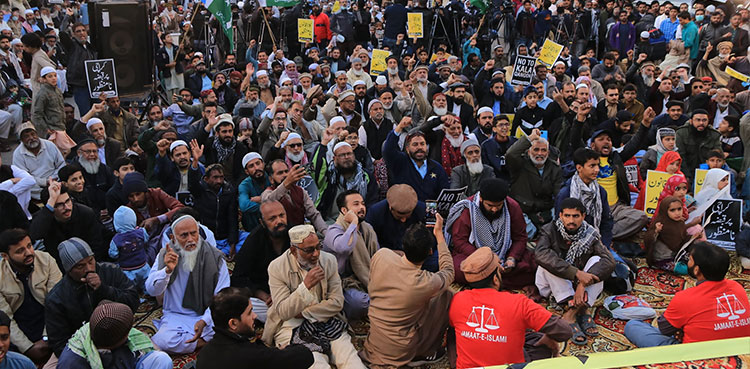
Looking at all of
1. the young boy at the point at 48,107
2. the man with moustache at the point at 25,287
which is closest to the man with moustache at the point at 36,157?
the young boy at the point at 48,107

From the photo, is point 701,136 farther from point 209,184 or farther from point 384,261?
point 209,184

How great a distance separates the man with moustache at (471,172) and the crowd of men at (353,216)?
22 millimetres

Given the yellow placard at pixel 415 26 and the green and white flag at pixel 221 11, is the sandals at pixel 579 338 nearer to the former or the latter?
the green and white flag at pixel 221 11

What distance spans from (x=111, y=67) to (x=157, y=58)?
10.8ft

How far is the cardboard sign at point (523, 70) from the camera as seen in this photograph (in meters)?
9.41

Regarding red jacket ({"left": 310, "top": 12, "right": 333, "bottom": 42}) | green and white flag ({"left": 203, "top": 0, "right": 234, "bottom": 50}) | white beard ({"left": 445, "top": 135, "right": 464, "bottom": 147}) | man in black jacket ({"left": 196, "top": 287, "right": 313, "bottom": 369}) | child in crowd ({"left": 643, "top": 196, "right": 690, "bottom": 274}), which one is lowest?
child in crowd ({"left": 643, "top": 196, "right": 690, "bottom": 274})

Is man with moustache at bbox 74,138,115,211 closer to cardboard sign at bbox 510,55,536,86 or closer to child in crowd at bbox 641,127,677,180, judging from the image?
child in crowd at bbox 641,127,677,180

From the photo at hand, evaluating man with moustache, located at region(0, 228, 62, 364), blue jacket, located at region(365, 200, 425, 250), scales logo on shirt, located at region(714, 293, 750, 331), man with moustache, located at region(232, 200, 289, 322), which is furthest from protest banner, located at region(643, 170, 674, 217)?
man with moustache, located at region(0, 228, 62, 364)

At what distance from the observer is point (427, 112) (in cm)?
806

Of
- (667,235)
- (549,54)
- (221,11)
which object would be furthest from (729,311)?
(221,11)

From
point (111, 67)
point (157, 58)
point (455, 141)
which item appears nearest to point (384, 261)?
point (455, 141)

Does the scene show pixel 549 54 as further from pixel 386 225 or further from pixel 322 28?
pixel 322 28

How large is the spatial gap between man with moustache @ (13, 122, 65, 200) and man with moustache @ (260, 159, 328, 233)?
2.54 metres

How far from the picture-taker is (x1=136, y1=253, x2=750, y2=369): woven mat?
4562 mm
